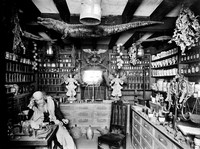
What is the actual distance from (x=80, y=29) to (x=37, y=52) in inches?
154

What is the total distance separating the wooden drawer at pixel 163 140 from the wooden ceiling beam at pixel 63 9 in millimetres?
2813

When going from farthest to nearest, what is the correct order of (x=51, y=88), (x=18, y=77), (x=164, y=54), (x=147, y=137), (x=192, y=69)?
(x=51, y=88) → (x=164, y=54) → (x=18, y=77) → (x=192, y=69) → (x=147, y=137)

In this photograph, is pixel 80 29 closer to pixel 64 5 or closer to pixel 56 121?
pixel 64 5

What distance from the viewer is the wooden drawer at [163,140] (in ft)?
7.48

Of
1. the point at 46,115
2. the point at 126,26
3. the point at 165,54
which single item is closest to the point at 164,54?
the point at 165,54

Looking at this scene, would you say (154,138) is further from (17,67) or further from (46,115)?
(17,67)

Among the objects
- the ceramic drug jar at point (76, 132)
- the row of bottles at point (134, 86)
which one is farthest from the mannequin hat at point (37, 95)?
the row of bottles at point (134, 86)

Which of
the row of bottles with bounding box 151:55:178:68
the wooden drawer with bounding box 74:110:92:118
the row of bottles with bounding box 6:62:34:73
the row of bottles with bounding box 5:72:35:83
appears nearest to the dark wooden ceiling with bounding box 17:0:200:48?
the row of bottles with bounding box 151:55:178:68

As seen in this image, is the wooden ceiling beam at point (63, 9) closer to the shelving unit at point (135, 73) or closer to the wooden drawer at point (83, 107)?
the wooden drawer at point (83, 107)

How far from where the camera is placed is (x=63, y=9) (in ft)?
9.94

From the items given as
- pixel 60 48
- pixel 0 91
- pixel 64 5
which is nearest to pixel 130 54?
pixel 60 48

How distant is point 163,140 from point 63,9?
2.96 meters

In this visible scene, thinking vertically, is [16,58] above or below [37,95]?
above

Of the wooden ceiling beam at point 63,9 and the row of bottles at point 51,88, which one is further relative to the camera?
the row of bottles at point 51,88
